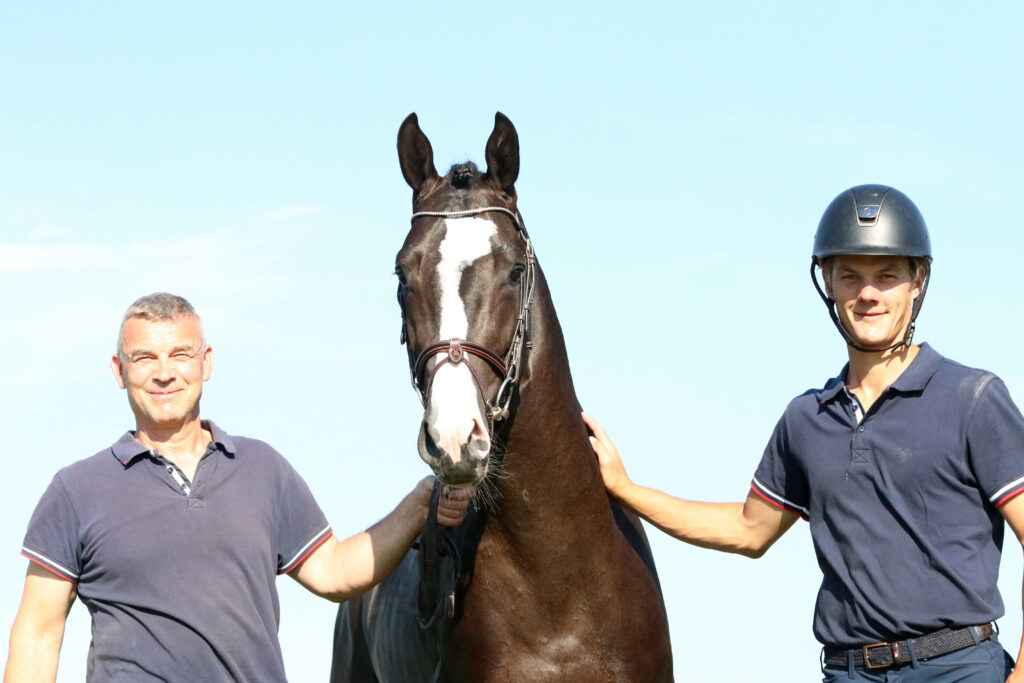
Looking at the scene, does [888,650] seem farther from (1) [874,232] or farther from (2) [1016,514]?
(1) [874,232]

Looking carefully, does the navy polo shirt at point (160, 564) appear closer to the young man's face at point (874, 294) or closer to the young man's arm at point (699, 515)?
the young man's arm at point (699, 515)

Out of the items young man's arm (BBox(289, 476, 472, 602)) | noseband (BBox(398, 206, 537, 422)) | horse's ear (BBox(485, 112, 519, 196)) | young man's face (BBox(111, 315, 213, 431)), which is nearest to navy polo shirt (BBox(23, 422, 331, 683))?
young man's face (BBox(111, 315, 213, 431))

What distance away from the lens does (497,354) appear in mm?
5035

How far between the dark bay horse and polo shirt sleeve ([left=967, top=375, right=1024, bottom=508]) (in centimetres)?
164

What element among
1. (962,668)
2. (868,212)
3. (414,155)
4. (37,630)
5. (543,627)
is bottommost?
(962,668)

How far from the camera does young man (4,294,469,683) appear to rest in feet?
14.1

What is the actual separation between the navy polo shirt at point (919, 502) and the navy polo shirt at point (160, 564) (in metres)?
1.96

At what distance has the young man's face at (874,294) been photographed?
457cm

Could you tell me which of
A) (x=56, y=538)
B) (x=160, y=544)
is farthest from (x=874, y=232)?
(x=56, y=538)

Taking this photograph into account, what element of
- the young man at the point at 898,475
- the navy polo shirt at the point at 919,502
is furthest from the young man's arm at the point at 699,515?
the navy polo shirt at the point at 919,502

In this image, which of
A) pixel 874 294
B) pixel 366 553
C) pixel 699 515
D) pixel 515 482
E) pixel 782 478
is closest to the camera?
pixel 874 294

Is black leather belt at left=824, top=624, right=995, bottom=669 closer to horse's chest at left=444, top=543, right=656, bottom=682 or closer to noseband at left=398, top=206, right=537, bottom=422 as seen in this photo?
horse's chest at left=444, top=543, right=656, bottom=682

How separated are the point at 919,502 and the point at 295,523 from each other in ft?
7.14

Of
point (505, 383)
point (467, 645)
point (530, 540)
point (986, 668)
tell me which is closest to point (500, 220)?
point (505, 383)
